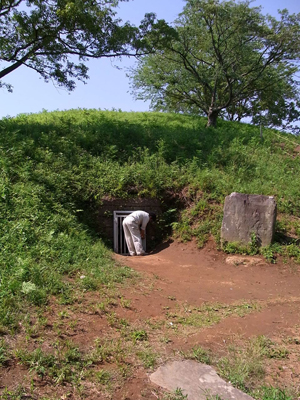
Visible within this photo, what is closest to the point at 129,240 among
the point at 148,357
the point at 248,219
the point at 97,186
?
the point at 97,186

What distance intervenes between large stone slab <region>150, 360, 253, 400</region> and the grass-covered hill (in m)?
1.67

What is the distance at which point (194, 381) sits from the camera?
3.29 metres

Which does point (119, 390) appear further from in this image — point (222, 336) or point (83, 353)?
point (222, 336)

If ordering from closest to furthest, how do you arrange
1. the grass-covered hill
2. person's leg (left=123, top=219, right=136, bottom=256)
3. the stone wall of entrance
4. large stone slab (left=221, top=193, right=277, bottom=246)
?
the grass-covered hill → large stone slab (left=221, top=193, right=277, bottom=246) → person's leg (left=123, top=219, right=136, bottom=256) → the stone wall of entrance

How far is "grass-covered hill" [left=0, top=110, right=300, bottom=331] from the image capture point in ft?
Result: 17.6

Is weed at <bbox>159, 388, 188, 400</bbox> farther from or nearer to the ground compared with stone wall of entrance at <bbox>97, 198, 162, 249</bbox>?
nearer to the ground

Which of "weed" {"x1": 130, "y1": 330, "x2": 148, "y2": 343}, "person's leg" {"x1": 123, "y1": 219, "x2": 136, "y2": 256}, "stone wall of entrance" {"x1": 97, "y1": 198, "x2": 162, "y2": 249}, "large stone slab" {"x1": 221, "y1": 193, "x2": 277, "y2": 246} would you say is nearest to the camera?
"weed" {"x1": 130, "y1": 330, "x2": 148, "y2": 343}

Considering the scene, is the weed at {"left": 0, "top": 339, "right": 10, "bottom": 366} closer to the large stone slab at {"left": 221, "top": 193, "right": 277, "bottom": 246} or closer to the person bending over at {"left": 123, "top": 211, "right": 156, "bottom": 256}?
the person bending over at {"left": 123, "top": 211, "right": 156, "bottom": 256}

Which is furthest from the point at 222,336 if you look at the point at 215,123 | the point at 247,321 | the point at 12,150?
the point at 215,123

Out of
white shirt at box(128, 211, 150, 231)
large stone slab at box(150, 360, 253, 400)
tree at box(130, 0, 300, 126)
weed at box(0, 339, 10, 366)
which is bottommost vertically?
large stone slab at box(150, 360, 253, 400)

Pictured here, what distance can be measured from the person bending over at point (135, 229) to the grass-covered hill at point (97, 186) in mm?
798

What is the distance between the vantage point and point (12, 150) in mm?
9219

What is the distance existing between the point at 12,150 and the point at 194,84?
34.9 feet

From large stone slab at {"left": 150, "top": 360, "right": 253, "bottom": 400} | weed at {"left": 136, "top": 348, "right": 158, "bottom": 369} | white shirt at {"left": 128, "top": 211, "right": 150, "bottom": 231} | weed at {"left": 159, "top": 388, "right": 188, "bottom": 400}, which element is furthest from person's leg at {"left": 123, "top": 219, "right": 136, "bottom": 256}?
weed at {"left": 159, "top": 388, "right": 188, "bottom": 400}
